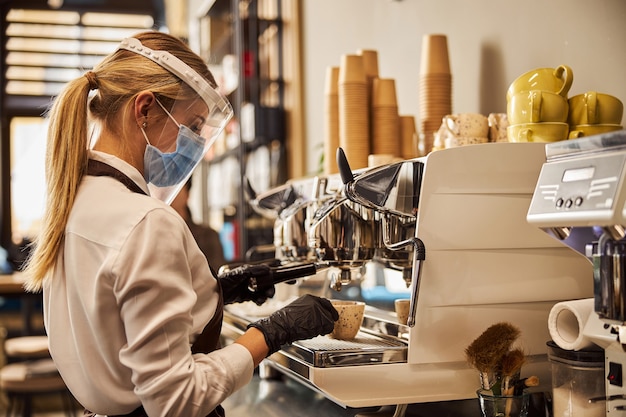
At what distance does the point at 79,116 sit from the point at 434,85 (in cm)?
104

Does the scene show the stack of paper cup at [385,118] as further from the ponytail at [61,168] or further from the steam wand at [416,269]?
the ponytail at [61,168]

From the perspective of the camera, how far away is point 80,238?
4.01 feet

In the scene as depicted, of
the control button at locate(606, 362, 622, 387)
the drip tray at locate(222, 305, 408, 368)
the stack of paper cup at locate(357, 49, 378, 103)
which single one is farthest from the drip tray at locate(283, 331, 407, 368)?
the stack of paper cup at locate(357, 49, 378, 103)

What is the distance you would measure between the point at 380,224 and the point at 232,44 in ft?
11.4

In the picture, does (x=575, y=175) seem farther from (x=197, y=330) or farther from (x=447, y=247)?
(x=197, y=330)

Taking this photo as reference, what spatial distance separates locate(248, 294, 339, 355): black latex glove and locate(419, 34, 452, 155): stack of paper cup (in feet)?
2.26

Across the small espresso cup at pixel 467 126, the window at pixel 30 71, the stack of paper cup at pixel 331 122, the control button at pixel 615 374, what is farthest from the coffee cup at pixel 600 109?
the window at pixel 30 71

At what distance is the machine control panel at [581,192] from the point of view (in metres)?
1.00

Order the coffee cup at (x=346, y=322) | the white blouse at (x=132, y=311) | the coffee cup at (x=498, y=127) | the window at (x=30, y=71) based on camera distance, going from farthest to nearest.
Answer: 1. the window at (x=30, y=71)
2. the coffee cup at (x=498, y=127)
3. the coffee cup at (x=346, y=322)
4. the white blouse at (x=132, y=311)

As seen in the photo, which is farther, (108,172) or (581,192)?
(108,172)

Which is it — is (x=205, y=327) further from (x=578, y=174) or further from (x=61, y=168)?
(x=578, y=174)

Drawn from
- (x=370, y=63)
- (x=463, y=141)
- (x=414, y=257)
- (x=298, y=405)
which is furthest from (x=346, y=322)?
(x=370, y=63)

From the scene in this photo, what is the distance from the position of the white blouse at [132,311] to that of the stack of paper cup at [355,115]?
94 cm

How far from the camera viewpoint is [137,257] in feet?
3.74
